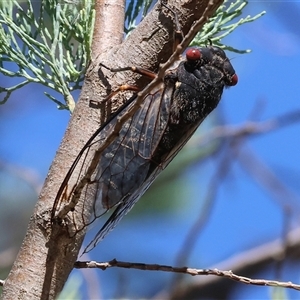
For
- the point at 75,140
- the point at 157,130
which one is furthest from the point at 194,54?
the point at 75,140

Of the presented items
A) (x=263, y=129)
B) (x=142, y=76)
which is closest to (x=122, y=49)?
(x=142, y=76)

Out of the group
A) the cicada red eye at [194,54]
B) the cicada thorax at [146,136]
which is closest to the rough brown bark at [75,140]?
the cicada thorax at [146,136]

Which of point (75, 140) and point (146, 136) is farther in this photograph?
point (146, 136)

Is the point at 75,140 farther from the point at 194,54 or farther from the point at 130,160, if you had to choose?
the point at 194,54

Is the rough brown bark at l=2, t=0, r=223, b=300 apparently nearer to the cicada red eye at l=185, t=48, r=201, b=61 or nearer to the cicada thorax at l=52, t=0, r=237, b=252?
the cicada thorax at l=52, t=0, r=237, b=252

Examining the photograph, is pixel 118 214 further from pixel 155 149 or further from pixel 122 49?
pixel 122 49

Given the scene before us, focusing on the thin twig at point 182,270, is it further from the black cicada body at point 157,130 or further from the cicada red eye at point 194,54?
the cicada red eye at point 194,54
